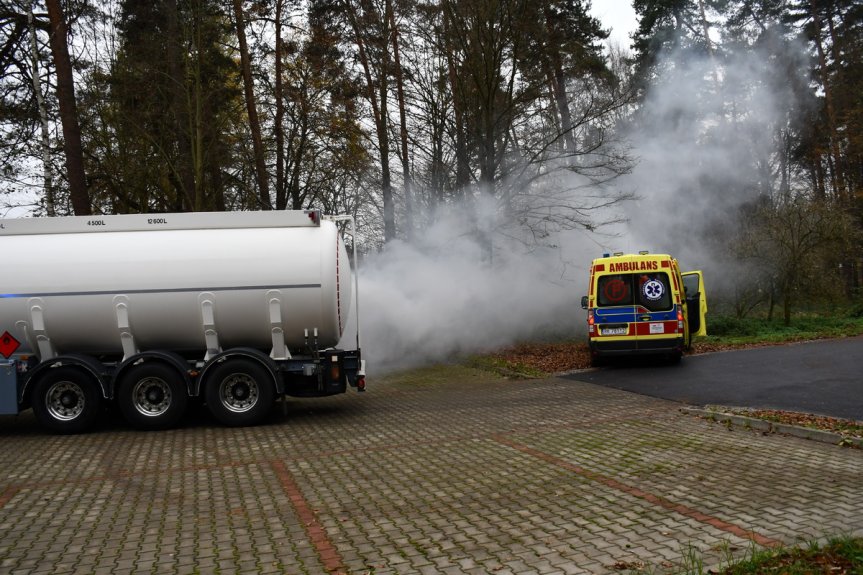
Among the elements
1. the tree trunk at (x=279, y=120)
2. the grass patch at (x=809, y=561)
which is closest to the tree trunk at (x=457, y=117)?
the tree trunk at (x=279, y=120)

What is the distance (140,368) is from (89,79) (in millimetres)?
14072

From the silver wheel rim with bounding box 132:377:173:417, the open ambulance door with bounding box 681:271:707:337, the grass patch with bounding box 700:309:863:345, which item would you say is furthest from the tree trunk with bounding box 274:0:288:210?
the grass patch with bounding box 700:309:863:345

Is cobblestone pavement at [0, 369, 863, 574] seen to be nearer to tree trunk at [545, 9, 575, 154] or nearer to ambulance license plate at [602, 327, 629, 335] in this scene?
ambulance license plate at [602, 327, 629, 335]

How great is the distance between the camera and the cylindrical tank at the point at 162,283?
941cm

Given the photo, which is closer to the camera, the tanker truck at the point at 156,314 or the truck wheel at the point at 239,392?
the tanker truck at the point at 156,314

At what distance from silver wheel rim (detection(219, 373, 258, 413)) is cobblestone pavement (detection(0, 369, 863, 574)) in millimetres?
481

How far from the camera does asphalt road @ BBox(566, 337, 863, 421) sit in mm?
9703

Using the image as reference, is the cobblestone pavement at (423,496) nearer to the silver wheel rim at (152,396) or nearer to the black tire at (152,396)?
the black tire at (152,396)

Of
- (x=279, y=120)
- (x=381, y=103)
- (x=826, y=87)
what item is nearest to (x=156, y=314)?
(x=279, y=120)

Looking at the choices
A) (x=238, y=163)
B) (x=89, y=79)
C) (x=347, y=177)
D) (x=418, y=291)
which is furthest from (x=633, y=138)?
(x=89, y=79)

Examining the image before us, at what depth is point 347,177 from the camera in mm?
22656

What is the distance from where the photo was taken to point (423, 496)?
236 inches

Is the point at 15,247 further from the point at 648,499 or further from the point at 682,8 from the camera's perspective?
the point at 682,8

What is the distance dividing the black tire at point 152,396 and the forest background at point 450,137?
5172mm
